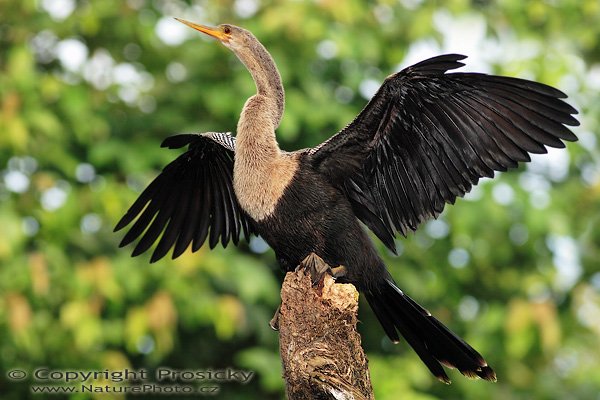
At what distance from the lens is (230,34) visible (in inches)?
203

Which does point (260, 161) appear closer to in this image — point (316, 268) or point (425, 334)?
point (316, 268)

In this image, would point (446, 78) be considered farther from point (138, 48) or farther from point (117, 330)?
point (138, 48)

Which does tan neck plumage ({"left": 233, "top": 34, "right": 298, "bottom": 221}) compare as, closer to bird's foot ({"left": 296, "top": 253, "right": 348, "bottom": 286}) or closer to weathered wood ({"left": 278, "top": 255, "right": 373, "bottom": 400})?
bird's foot ({"left": 296, "top": 253, "right": 348, "bottom": 286})

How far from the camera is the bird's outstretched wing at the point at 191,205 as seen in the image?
17.3ft

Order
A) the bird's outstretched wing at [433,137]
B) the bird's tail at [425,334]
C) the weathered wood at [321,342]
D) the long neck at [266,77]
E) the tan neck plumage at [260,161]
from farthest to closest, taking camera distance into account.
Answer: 1. the long neck at [266,77]
2. the bird's tail at [425,334]
3. the tan neck plumage at [260,161]
4. the bird's outstretched wing at [433,137]
5. the weathered wood at [321,342]

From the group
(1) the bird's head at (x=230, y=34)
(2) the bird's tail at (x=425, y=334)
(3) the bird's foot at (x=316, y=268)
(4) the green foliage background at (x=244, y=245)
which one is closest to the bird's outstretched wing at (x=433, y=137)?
(2) the bird's tail at (x=425, y=334)

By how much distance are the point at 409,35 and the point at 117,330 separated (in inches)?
126

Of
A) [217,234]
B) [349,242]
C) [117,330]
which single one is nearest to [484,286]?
[117,330]

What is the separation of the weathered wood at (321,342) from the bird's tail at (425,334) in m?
0.67

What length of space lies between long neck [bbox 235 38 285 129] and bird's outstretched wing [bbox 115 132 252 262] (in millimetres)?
517

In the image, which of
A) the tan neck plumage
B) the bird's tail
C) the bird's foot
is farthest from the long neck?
the bird's tail

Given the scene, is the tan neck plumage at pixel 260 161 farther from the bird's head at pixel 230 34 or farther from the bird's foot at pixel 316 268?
the bird's head at pixel 230 34

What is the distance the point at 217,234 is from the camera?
5.34 meters

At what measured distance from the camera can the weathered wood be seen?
3.76 meters
